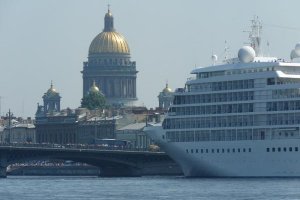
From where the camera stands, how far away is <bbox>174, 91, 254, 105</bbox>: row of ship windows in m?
158

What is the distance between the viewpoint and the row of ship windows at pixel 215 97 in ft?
517

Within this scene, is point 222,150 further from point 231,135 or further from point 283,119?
point 283,119

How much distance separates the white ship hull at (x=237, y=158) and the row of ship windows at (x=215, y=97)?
3.13 m

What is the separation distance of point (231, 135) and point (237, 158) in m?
2.99

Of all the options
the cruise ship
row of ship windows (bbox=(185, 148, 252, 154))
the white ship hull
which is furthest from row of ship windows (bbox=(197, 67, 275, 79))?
row of ship windows (bbox=(185, 148, 252, 154))

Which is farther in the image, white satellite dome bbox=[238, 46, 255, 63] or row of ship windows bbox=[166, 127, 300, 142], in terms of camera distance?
white satellite dome bbox=[238, 46, 255, 63]

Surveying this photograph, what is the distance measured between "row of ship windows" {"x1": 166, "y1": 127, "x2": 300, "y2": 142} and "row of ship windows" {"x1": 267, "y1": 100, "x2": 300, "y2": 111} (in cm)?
191

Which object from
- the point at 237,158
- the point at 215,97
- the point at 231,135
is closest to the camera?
the point at 237,158

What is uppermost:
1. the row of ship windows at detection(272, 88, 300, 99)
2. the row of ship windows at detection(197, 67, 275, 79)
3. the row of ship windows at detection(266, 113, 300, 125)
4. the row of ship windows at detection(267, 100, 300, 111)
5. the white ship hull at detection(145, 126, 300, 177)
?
the row of ship windows at detection(197, 67, 275, 79)

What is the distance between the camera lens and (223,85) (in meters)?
160

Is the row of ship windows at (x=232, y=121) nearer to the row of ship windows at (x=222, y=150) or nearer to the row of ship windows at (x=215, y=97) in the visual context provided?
the row of ship windows at (x=215, y=97)

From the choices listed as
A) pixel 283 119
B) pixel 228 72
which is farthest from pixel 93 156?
pixel 283 119

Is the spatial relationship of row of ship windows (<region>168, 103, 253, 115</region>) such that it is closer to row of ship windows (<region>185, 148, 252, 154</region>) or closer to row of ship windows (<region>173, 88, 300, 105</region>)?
row of ship windows (<region>173, 88, 300, 105</region>)

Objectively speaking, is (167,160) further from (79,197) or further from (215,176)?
(79,197)
